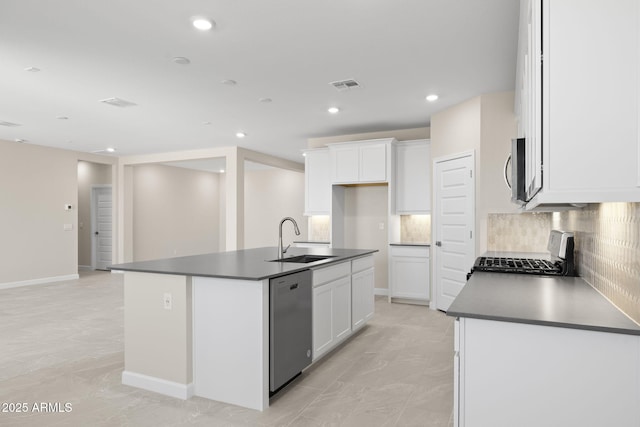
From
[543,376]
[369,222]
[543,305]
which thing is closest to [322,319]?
[543,305]

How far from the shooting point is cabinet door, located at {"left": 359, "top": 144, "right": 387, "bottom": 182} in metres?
6.11

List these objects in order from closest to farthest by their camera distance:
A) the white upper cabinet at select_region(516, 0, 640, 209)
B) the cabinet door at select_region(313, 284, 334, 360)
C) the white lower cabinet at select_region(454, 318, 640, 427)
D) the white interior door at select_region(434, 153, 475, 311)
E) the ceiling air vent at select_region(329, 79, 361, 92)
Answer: the white upper cabinet at select_region(516, 0, 640, 209) → the white lower cabinet at select_region(454, 318, 640, 427) → the cabinet door at select_region(313, 284, 334, 360) → the ceiling air vent at select_region(329, 79, 361, 92) → the white interior door at select_region(434, 153, 475, 311)

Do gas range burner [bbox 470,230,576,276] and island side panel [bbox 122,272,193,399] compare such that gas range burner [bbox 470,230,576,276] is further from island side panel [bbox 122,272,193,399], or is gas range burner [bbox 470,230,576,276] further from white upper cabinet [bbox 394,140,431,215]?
white upper cabinet [bbox 394,140,431,215]

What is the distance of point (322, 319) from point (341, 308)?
0.46 metres

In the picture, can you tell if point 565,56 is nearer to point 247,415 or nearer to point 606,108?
point 606,108

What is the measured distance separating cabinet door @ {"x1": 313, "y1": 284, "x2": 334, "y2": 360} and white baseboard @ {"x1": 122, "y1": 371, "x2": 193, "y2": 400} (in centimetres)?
106

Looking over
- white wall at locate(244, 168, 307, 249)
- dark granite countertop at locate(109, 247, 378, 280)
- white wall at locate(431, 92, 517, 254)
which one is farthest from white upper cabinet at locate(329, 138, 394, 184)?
white wall at locate(244, 168, 307, 249)

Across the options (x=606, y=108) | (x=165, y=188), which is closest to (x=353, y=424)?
(x=606, y=108)

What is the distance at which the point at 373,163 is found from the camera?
6188 mm

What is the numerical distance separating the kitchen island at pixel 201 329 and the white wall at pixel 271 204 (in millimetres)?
8306

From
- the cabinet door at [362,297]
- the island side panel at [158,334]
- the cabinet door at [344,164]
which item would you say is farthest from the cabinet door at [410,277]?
the island side panel at [158,334]

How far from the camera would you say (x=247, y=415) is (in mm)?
2562

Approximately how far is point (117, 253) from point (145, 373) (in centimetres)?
726

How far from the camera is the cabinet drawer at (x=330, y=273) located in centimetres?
337
